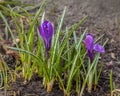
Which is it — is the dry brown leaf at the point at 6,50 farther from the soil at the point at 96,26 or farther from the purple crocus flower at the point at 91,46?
the purple crocus flower at the point at 91,46

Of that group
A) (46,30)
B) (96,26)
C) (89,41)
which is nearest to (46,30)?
(46,30)

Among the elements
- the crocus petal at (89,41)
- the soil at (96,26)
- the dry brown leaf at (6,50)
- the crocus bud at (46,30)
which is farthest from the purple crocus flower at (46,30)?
the dry brown leaf at (6,50)

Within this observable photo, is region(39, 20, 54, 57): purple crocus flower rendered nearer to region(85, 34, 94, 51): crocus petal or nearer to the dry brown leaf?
region(85, 34, 94, 51): crocus petal

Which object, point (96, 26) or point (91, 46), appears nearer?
point (91, 46)

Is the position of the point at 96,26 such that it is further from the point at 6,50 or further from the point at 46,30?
the point at 46,30

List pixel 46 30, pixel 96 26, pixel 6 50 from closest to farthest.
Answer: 1. pixel 46 30
2. pixel 6 50
3. pixel 96 26

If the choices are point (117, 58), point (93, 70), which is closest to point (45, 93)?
point (93, 70)

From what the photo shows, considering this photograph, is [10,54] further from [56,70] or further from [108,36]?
[108,36]

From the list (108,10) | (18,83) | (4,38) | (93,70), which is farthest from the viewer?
(108,10)
